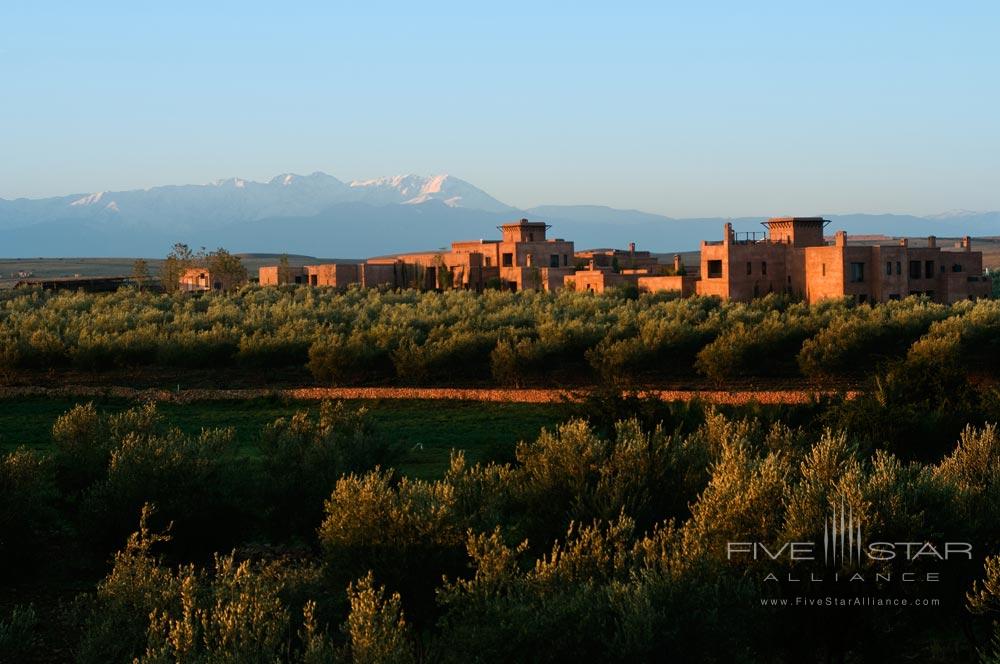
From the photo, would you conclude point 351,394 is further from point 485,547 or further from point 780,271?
point 780,271

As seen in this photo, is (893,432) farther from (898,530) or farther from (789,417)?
(898,530)

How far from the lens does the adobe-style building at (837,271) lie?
170 feet

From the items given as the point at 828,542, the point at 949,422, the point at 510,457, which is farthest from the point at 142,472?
the point at 949,422

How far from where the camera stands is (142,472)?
48.3ft

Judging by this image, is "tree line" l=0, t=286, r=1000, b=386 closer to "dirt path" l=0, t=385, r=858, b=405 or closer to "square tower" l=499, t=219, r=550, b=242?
"dirt path" l=0, t=385, r=858, b=405

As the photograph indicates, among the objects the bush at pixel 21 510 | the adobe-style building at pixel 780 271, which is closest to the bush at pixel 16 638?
the bush at pixel 21 510

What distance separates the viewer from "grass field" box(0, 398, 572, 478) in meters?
24.1

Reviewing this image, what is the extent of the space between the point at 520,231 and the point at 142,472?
5840 cm

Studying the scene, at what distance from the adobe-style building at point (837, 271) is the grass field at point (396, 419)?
2631cm

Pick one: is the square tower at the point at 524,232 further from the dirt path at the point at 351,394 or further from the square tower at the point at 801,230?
the dirt path at the point at 351,394

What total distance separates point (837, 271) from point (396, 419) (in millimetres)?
29169

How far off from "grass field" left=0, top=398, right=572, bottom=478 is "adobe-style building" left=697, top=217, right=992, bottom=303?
2631cm

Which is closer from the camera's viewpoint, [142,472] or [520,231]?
[142,472]

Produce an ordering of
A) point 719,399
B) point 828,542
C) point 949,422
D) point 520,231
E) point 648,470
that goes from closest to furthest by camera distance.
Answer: point 828,542
point 648,470
point 949,422
point 719,399
point 520,231
